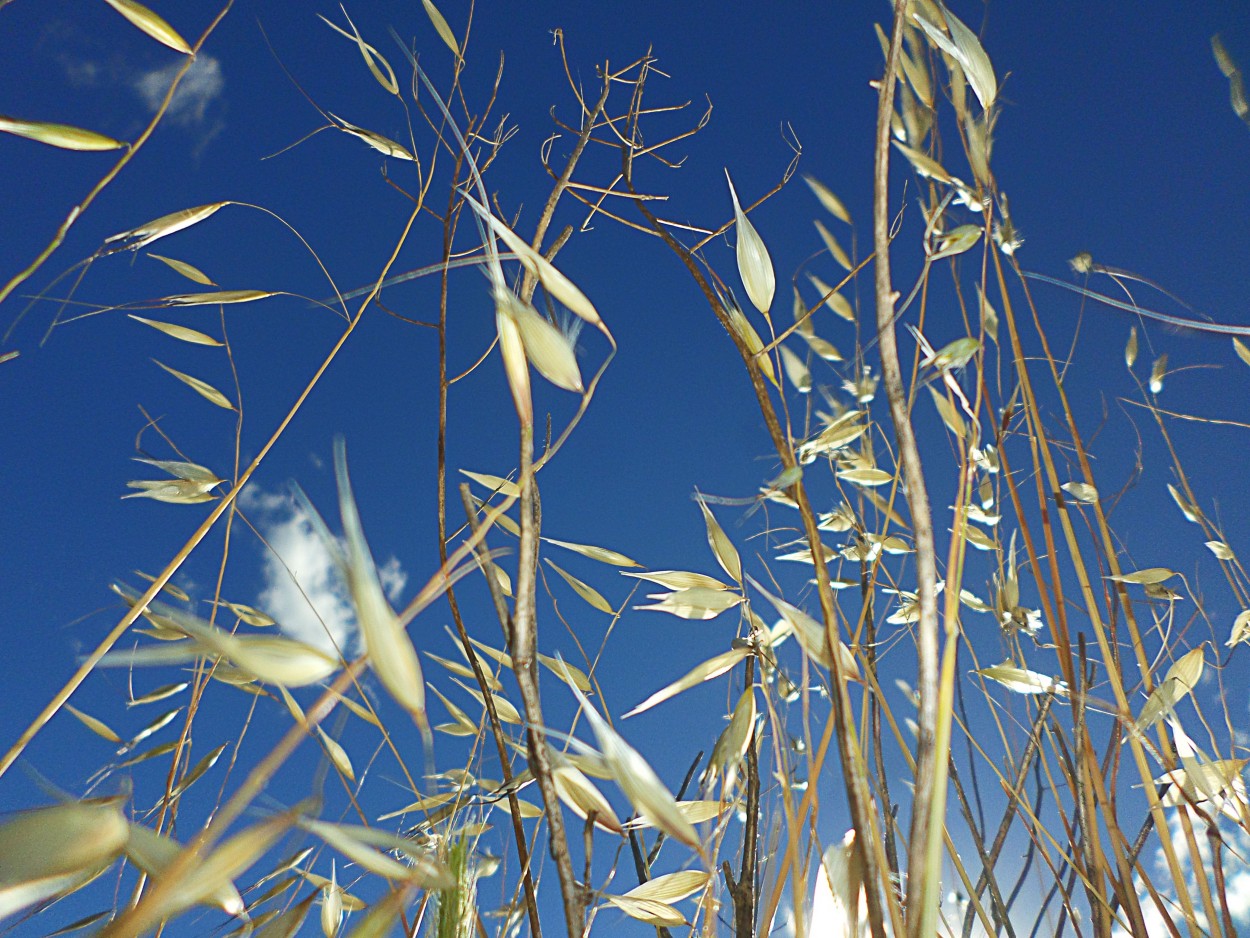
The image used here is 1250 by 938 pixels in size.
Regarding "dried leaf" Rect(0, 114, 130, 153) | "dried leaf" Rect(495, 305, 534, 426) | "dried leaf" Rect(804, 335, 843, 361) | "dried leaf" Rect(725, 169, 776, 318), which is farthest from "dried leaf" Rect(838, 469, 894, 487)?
"dried leaf" Rect(0, 114, 130, 153)

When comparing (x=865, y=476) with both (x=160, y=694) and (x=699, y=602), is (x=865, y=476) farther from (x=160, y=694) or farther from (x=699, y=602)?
(x=160, y=694)

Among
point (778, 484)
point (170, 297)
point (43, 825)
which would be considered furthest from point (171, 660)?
point (170, 297)

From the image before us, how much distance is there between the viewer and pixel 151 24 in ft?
1.10

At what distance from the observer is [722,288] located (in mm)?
277

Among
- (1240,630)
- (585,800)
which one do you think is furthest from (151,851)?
(1240,630)

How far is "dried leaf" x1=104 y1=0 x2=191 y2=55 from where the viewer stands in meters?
0.33

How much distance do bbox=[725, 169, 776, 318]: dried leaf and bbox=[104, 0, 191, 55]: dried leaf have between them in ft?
0.89

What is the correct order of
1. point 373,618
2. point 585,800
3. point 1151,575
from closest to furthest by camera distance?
point 373,618 → point 585,800 → point 1151,575

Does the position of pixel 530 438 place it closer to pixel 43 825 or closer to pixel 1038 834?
pixel 43 825

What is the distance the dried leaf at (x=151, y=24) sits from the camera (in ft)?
1.07

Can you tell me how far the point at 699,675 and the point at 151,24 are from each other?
37 cm

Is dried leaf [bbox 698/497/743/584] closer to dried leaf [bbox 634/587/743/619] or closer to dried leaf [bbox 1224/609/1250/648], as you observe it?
dried leaf [bbox 634/587/743/619]

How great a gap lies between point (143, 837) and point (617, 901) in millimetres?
169

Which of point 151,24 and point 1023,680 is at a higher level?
point 151,24
